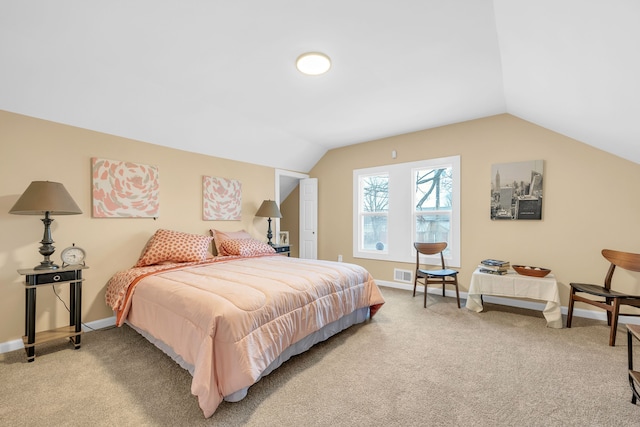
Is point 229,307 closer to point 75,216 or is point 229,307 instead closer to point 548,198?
point 75,216

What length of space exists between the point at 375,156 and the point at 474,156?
149cm

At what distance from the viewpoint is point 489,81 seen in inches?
110

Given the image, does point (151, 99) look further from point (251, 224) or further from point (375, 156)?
point (375, 156)

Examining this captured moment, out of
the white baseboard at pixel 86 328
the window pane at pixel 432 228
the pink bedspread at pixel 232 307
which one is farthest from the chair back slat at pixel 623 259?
the white baseboard at pixel 86 328

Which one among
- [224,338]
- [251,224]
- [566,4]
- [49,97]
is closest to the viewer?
[566,4]

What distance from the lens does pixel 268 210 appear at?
4508mm

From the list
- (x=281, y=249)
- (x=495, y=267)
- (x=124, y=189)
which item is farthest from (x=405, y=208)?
(x=124, y=189)

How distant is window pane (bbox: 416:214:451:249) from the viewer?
13.8 ft

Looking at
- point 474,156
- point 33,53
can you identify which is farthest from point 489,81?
point 33,53

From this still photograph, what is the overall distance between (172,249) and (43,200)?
1.20m

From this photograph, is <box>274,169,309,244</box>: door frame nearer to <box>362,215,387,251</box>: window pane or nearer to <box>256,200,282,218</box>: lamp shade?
<box>256,200,282,218</box>: lamp shade

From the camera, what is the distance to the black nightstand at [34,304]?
229cm

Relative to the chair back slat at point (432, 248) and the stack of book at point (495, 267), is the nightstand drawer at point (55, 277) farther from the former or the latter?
the stack of book at point (495, 267)

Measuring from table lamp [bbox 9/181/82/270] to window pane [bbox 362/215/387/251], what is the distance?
390 centimetres
